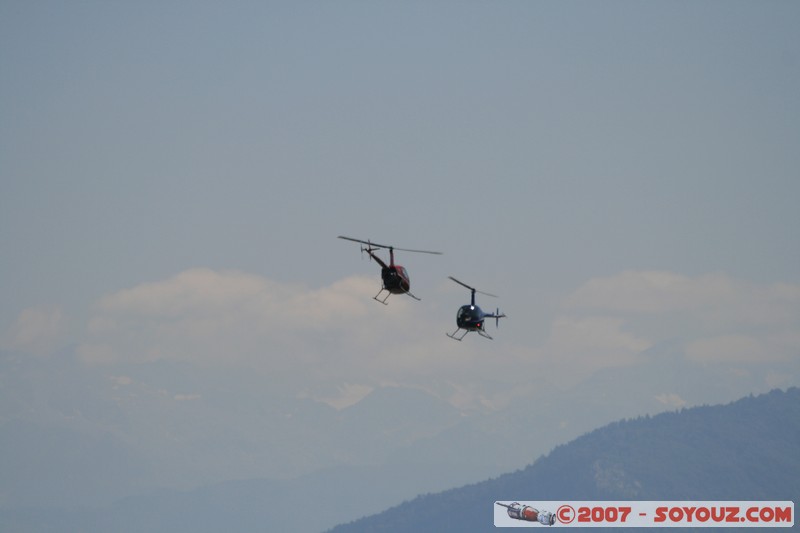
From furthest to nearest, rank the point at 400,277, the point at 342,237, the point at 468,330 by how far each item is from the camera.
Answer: the point at 468,330
the point at 400,277
the point at 342,237

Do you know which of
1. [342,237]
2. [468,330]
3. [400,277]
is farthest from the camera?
[468,330]

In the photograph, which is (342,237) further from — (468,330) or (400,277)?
(468,330)

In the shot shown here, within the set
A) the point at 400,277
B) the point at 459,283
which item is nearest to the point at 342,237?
the point at 400,277

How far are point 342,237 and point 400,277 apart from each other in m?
13.5

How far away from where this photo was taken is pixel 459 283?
162m

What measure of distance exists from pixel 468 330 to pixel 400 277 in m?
14.2

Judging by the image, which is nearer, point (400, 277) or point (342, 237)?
point (342, 237)

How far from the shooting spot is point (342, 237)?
14162 centimetres

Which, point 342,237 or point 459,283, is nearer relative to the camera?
point 342,237

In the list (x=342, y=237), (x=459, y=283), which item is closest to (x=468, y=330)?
(x=459, y=283)

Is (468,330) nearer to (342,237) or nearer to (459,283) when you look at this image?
(459,283)

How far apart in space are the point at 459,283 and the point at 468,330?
564 centimetres

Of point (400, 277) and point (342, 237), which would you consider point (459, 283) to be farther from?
point (342, 237)
